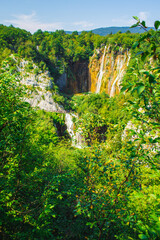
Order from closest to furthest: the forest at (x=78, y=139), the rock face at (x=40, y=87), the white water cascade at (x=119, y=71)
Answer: the forest at (x=78, y=139), the rock face at (x=40, y=87), the white water cascade at (x=119, y=71)

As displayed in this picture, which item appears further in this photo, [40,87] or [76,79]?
[76,79]

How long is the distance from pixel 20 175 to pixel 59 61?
6450cm

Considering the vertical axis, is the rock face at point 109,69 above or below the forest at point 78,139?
above

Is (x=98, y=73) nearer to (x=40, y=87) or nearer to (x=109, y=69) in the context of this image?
(x=109, y=69)

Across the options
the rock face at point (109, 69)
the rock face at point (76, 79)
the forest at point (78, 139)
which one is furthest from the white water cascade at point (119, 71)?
the rock face at point (76, 79)

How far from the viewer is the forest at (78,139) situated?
2838 millimetres

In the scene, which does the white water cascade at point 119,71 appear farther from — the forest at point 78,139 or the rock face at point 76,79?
the rock face at point 76,79

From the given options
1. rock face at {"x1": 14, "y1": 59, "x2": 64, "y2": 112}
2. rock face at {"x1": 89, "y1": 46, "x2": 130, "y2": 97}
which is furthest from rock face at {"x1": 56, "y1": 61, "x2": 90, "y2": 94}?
rock face at {"x1": 14, "y1": 59, "x2": 64, "y2": 112}

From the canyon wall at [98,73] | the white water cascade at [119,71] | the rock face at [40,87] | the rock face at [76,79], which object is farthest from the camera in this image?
the rock face at [76,79]

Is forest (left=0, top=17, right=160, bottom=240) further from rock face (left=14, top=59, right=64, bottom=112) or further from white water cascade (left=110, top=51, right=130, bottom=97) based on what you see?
white water cascade (left=110, top=51, right=130, bottom=97)

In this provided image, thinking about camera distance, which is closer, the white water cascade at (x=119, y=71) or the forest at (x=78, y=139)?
the forest at (x=78, y=139)

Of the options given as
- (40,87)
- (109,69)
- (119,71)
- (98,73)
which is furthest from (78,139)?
(98,73)

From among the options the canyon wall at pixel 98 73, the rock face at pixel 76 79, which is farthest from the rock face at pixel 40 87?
→ the rock face at pixel 76 79

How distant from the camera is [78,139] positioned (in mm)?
9992
